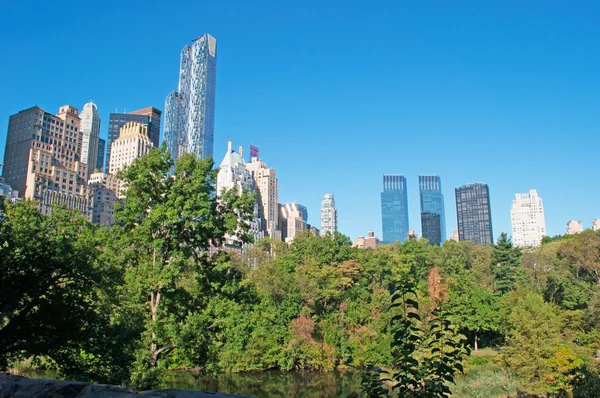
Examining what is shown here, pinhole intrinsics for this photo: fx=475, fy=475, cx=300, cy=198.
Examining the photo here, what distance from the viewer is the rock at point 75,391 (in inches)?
256

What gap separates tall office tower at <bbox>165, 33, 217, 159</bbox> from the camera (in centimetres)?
18088

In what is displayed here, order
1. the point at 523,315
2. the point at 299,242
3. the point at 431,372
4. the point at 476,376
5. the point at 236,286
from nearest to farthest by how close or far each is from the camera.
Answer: the point at 431,372 → the point at 236,286 → the point at 523,315 → the point at 476,376 → the point at 299,242

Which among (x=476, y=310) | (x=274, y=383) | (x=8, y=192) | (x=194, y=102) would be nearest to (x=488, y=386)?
(x=274, y=383)

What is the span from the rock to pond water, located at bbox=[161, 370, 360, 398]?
21131 mm

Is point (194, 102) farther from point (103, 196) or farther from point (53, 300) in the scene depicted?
point (53, 300)

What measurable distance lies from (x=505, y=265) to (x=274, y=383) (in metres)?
38.3

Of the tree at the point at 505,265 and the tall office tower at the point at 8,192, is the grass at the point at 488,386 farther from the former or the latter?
the tall office tower at the point at 8,192

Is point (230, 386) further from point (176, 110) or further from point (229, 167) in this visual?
point (176, 110)

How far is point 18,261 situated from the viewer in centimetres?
1014

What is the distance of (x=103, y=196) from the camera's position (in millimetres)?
132250

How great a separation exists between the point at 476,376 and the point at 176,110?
17524cm

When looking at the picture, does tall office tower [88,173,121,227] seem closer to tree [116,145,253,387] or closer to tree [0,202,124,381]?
tree [116,145,253,387]

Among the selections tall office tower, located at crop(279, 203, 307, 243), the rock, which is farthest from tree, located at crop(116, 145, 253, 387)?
tall office tower, located at crop(279, 203, 307, 243)

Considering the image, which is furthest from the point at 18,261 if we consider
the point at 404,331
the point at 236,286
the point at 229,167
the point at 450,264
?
the point at 229,167
